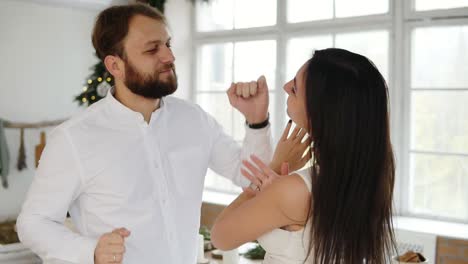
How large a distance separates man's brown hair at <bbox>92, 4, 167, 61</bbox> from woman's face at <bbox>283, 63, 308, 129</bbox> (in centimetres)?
76

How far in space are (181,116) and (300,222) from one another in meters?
0.83

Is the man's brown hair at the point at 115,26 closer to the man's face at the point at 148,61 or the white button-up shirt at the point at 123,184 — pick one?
the man's face at the point at 148,61

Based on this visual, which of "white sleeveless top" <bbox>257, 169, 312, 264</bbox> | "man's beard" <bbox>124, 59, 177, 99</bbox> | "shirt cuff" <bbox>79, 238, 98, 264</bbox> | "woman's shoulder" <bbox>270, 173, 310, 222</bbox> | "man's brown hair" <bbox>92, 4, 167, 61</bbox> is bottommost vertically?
"shirt cuff" <bbox>79, 238, 98, 264</bbox>

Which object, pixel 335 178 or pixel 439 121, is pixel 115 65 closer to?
pixel 335 178

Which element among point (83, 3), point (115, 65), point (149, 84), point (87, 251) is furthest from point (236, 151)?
point (83, 3)

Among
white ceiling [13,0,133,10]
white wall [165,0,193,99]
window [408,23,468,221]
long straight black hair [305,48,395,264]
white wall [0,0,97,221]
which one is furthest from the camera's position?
white wall [165,0,193,99]

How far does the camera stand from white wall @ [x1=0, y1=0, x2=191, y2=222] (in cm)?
449

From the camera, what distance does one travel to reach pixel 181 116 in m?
2.10

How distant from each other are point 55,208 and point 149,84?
50 cm

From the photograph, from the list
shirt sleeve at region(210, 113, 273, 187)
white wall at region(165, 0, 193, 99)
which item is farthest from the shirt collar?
white wall at region(165, 0, 193, 99)

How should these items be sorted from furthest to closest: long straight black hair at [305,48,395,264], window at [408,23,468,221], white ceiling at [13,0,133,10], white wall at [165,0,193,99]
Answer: white wall at [165,0,193,99], white ceiling at [13,0,133,10], window at [408,23,468,221], long straight black hair at [305,48,395,264]

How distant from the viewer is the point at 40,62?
469 cm

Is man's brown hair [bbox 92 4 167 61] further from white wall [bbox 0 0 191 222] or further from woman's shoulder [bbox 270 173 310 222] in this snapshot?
white wall [bbox 0 0 191 222]

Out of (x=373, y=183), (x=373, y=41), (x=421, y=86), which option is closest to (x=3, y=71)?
(x=373, y=41)
